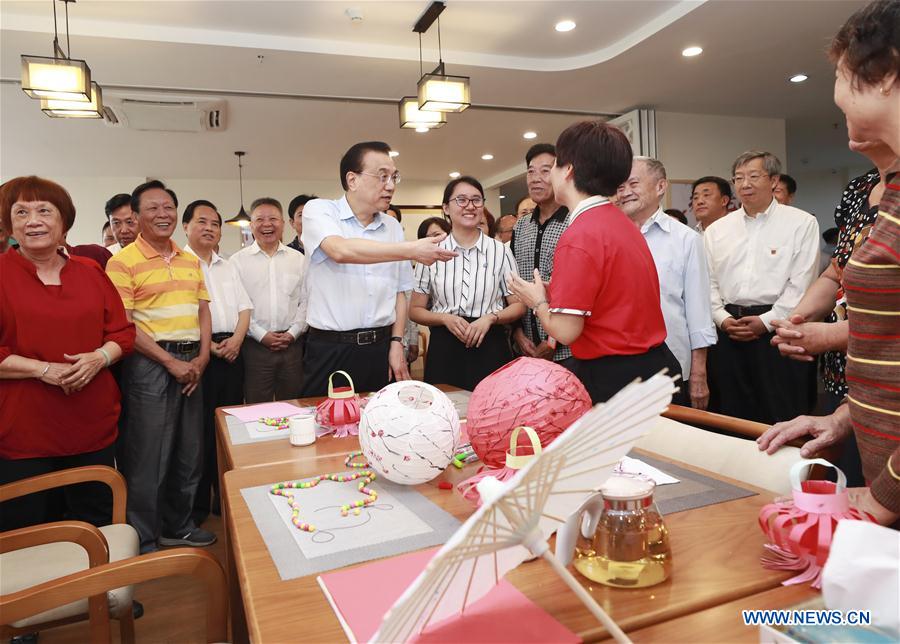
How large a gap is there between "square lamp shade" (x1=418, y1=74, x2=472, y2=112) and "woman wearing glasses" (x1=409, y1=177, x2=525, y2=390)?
160 centimetres

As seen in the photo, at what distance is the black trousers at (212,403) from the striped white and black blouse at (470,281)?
4.45 ft

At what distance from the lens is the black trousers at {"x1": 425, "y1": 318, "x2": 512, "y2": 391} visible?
3.12 m

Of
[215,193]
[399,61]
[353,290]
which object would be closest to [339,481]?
[353,290]

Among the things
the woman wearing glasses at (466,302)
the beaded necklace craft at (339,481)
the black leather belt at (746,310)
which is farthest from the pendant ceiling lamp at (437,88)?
the beaded necklace craft at (339,481)

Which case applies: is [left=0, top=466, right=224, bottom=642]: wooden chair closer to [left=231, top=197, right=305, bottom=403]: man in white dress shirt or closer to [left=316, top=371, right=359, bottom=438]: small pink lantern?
[left=316, top=371, right=359, bottom=438]: small pink lantern

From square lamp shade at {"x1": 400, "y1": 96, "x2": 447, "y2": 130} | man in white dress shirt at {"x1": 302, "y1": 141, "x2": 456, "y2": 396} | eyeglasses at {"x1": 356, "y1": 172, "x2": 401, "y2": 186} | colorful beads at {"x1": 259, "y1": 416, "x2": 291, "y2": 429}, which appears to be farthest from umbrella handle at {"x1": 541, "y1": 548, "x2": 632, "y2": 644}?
square lamp shade at {"x1": 400, "y1": 96, "x2": 447, "y2": 130}

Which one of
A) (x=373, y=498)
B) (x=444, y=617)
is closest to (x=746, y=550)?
(x=444, y=617)

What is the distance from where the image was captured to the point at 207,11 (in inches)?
172

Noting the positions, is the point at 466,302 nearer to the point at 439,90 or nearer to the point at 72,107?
the point at 439,90

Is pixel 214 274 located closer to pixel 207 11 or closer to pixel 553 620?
pixel 207 11

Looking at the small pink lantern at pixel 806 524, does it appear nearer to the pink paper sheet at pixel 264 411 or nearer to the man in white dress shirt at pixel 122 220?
the pink paper sheet at pixel 264 411

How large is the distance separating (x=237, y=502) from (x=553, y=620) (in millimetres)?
726

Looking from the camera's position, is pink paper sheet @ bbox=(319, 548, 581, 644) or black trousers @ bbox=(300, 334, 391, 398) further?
black trousers @ bbox=(300, 334, 391, 398)

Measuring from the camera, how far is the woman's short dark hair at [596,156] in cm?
184
